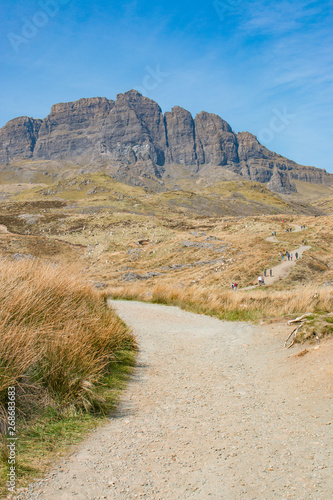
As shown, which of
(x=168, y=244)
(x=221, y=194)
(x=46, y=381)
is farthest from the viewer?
(x=221, y=194)

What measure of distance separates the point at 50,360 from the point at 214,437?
2389 mm

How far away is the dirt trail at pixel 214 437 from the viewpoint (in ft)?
10.2

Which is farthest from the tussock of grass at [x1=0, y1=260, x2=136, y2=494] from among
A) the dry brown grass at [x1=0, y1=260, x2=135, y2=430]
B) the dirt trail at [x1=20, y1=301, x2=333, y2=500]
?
the dirt trail at [x1=20, y1=301, x2=333, y2=500]

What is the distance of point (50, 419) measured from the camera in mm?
4285

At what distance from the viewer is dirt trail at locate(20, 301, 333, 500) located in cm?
311

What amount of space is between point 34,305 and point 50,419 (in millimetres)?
2317

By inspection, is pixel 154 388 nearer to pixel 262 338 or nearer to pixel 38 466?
pixel 38 466

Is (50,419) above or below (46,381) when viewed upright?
below

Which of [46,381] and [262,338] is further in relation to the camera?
[262,338]

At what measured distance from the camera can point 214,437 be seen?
3.99 meters

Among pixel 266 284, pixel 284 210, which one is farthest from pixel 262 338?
pixel 284 210
